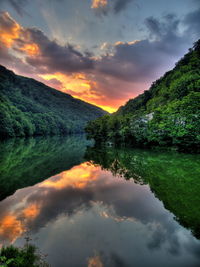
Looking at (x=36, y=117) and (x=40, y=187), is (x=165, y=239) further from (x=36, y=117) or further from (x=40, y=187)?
(x=36, y=117)

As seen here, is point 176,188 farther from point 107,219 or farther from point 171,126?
point 171,126

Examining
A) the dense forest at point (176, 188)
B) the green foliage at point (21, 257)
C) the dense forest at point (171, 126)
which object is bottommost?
the green foliage at point (21, 257)

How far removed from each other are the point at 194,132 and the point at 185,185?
1898 cm

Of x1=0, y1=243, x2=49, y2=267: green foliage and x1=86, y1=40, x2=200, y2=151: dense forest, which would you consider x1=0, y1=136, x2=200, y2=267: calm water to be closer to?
x1=0, y1=243, x2=49, y2=267: green foliage

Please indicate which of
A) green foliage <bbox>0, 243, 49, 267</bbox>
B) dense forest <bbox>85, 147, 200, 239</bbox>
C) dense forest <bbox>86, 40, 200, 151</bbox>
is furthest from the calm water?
dense forest <bbox>86, 40, 200, 151</bbox>

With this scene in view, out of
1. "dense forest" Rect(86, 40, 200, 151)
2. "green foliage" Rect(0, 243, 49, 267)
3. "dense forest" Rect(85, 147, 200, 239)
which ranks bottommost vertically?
"green foliage" Rect(0, 243, 49, 267)

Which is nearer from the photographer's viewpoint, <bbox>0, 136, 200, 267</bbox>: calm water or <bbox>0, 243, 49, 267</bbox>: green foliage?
<bbox>0, 243, 49, 267</bbox>: green foliage

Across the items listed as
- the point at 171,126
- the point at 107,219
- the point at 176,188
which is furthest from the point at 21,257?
the point at 171,126

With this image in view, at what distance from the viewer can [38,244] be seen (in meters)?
5.77

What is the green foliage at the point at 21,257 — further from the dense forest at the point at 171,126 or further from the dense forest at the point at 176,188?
the dense forest at the point at 171,126

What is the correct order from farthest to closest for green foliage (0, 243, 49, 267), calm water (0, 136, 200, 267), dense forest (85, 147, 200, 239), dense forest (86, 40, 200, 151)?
dense forest (86, 40, 200, 151), dense forest (85, 147, 200, 239), calm water (0, 136, 200, 267), green foliage (0, 243, 49, 267)

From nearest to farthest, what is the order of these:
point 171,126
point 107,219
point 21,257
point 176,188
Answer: point 21,257, point 107,219, point 176,188, point 171,126

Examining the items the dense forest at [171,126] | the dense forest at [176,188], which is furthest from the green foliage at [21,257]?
the dense forest at [171,126]

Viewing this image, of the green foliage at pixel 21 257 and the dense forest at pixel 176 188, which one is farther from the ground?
the dense forest at pixel 176 188
